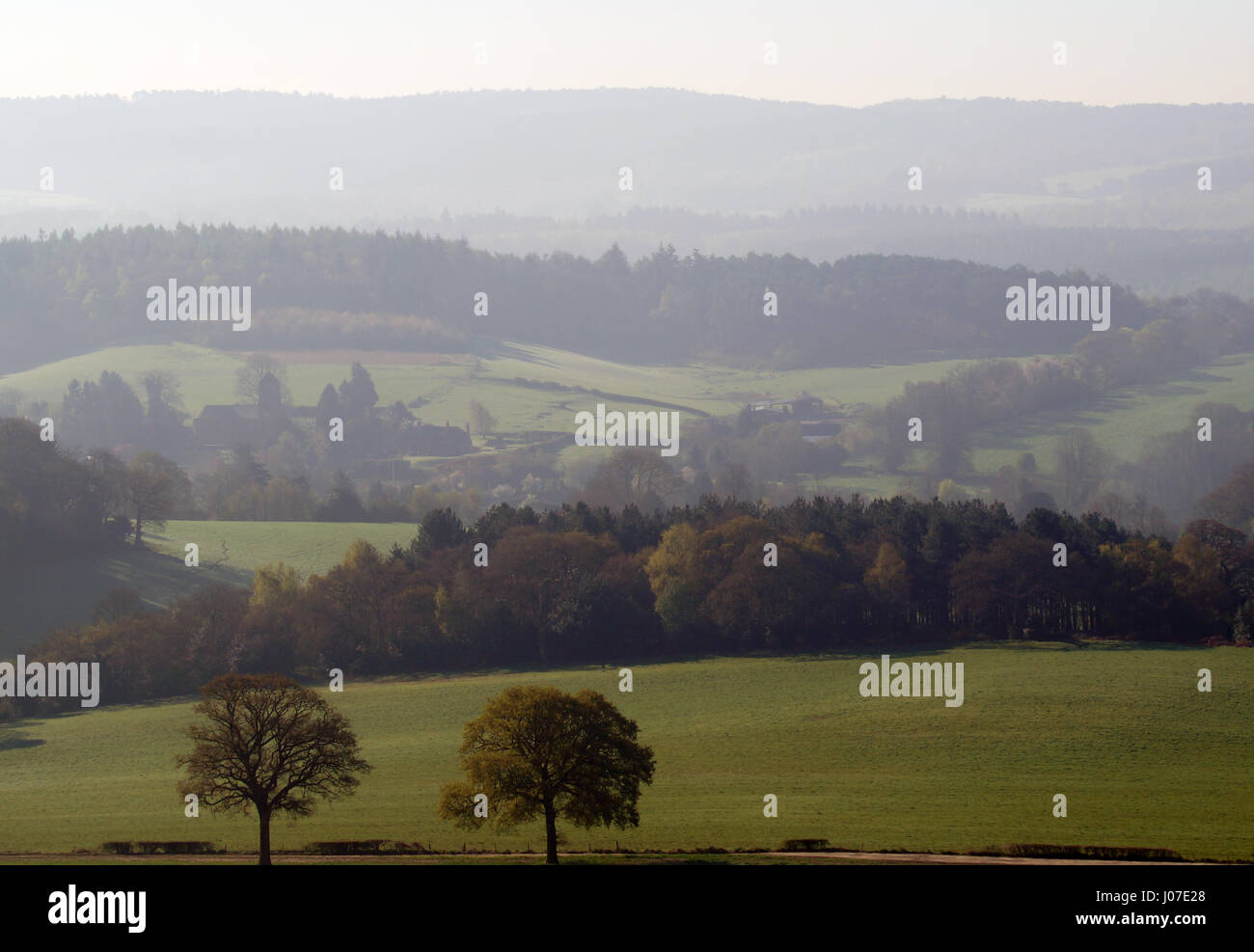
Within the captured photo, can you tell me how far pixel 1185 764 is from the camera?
51.6 metres

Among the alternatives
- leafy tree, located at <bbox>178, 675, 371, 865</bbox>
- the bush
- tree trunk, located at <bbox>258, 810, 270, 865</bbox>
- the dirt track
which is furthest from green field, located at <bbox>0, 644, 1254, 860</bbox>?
tree trunk, located at <bbox>258, 810, 270, 865</bbox>

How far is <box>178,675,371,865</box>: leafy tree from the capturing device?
125ft

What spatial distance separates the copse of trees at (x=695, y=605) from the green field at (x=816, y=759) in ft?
13.9

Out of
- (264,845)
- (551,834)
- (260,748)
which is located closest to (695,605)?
(260,748)

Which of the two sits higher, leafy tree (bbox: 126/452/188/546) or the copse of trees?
leafy tree (bbox: 126/452/188/546)

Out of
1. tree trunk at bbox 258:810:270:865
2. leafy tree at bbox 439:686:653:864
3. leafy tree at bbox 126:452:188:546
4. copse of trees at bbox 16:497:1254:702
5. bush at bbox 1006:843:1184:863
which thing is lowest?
bush at bbox 1006:843:1184:863

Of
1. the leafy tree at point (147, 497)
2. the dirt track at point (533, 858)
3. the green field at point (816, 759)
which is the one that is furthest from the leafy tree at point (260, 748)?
the leafy tree at point (147, 497)

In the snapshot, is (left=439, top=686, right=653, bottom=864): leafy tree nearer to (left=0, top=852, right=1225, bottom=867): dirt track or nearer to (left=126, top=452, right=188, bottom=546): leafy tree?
(left=0, top=852, right=1225, bottom=867): dirt track

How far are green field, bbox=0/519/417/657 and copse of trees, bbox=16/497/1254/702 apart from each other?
366 inches

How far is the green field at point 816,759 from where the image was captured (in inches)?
1608

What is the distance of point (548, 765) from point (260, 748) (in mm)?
9166

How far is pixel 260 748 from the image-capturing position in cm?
3891

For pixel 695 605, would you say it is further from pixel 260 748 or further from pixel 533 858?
pixel 533 858
